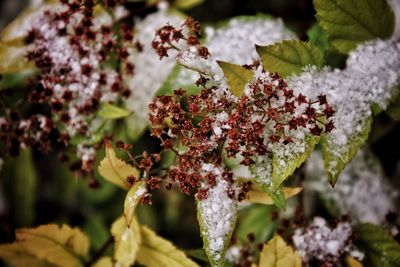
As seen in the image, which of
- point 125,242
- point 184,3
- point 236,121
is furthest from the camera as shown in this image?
point 184,3

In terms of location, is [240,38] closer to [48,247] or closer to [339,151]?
[339,151]

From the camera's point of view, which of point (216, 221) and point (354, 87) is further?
point (354, 87)

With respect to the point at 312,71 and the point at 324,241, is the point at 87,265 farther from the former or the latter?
the point at 312,71

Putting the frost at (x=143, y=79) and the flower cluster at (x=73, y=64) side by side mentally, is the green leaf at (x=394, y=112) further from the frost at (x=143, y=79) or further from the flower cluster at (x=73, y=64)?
the flower cluster at (x=73, y=64)

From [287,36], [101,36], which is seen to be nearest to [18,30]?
[101,36]

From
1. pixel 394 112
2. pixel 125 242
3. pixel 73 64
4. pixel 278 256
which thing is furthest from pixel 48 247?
pixel 394 112

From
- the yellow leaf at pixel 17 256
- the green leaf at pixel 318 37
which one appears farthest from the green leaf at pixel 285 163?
the yellow leaf at pixel 17 256

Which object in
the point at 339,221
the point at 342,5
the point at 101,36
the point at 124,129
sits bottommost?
the point at 339,221

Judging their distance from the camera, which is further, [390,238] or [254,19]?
[254,19]

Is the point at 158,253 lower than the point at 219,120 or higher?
lower
